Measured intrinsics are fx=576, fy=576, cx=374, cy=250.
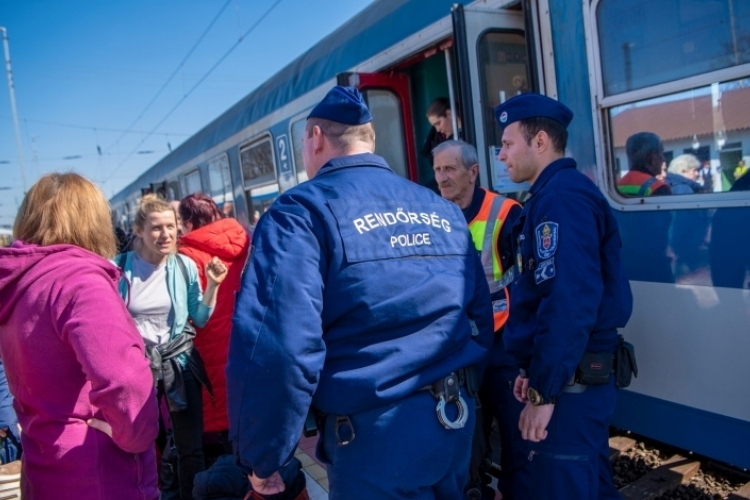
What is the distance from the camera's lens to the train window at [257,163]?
6.23m

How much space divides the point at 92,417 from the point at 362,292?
918 mm

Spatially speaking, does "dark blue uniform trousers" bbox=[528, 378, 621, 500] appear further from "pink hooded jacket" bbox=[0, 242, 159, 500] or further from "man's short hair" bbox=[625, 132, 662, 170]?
"pink hooded jacket" bbox=[0, 242, 159, 500]

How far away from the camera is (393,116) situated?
4.68 m

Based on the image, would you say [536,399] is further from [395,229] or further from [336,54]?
[336,54]

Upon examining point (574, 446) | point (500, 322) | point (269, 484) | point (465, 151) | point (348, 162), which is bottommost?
point (574, 446)

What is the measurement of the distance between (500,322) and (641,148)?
0.98m

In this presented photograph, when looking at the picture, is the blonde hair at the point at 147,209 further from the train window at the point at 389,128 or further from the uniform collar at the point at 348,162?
the train window at the point at 389,128

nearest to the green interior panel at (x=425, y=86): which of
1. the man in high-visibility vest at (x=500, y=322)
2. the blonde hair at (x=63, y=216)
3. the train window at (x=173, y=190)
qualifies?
the man in high-visibility vest at (x=500, y=322)

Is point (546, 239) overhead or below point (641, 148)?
below

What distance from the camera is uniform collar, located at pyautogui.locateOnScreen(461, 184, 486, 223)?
108 inches

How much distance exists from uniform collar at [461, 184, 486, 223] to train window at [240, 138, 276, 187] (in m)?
3.67

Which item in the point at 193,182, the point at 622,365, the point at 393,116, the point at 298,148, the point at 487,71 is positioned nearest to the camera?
the point at 622,365

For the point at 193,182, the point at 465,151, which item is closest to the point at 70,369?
the point at 465,151

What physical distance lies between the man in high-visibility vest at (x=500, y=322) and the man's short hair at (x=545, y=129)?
48 centimetres
